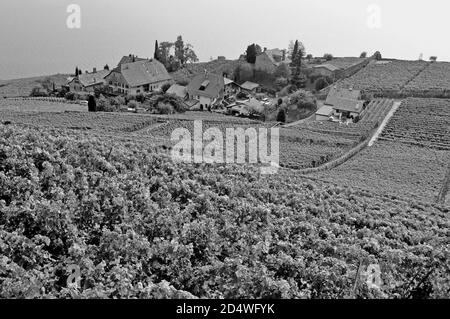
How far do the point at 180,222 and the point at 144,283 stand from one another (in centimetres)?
364

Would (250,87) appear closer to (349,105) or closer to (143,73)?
(143,73)

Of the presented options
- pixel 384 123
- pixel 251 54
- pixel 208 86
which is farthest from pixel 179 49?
pixel 384 123

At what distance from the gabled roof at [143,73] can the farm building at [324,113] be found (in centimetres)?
2595

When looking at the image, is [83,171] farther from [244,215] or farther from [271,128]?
[271,128]

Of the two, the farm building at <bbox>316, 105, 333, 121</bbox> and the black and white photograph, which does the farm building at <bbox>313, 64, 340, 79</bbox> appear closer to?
the black and white photograph

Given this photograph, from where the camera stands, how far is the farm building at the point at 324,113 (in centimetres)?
4834

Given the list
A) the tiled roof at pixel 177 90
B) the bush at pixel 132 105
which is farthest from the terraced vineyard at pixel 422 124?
the bush at pixel 132 105

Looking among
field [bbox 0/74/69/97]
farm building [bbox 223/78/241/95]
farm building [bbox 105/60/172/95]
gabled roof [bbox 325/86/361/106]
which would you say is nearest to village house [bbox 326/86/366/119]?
gabled roof [bbox 325/86/361/106]

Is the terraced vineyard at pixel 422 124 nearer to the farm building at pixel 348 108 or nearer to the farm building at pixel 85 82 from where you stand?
the farm building at pixel 348 108

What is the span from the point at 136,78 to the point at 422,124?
37.2 metres

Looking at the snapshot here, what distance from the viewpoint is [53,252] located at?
10.3 meters

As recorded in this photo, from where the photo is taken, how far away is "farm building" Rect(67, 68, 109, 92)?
6234 centimetres

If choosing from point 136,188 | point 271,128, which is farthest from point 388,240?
point 271,128

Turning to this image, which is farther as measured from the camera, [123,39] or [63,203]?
[123,39]
